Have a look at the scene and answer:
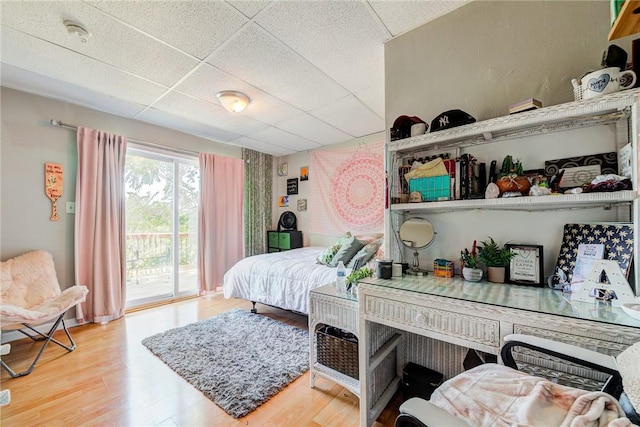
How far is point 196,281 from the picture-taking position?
3930mm

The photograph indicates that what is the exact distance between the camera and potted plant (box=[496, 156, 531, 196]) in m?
1.29

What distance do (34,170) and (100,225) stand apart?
0.75m

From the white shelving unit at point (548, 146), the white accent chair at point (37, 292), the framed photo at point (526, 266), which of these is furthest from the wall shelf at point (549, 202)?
the white accent chair at point (37, 292)

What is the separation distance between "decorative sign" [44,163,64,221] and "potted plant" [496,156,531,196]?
12.7 feet

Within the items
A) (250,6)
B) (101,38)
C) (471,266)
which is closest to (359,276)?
(471,266)

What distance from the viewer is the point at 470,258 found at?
146cm

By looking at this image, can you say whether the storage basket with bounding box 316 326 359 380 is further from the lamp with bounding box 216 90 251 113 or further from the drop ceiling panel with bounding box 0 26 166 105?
the drop ceiling panel with bounding box 0 26 166 105

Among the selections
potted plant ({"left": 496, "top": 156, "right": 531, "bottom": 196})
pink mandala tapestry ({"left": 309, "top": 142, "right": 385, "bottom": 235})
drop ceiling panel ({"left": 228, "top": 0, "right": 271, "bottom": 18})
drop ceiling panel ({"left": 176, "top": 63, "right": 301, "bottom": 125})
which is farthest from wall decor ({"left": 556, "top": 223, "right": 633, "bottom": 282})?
drop ceiling panel ({"left": 176, "top": 63, "right": 301, "bottom": 125})

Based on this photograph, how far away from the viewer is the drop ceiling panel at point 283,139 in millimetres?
3707

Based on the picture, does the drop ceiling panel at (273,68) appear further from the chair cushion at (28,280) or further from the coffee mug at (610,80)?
the chair cushion at (28,280)

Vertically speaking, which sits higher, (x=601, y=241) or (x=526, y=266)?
(x=601, y=241)

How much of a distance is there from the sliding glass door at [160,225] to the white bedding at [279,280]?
3.35ft

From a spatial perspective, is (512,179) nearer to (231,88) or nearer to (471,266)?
(471,266)

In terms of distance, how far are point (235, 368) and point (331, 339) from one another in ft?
2.72
